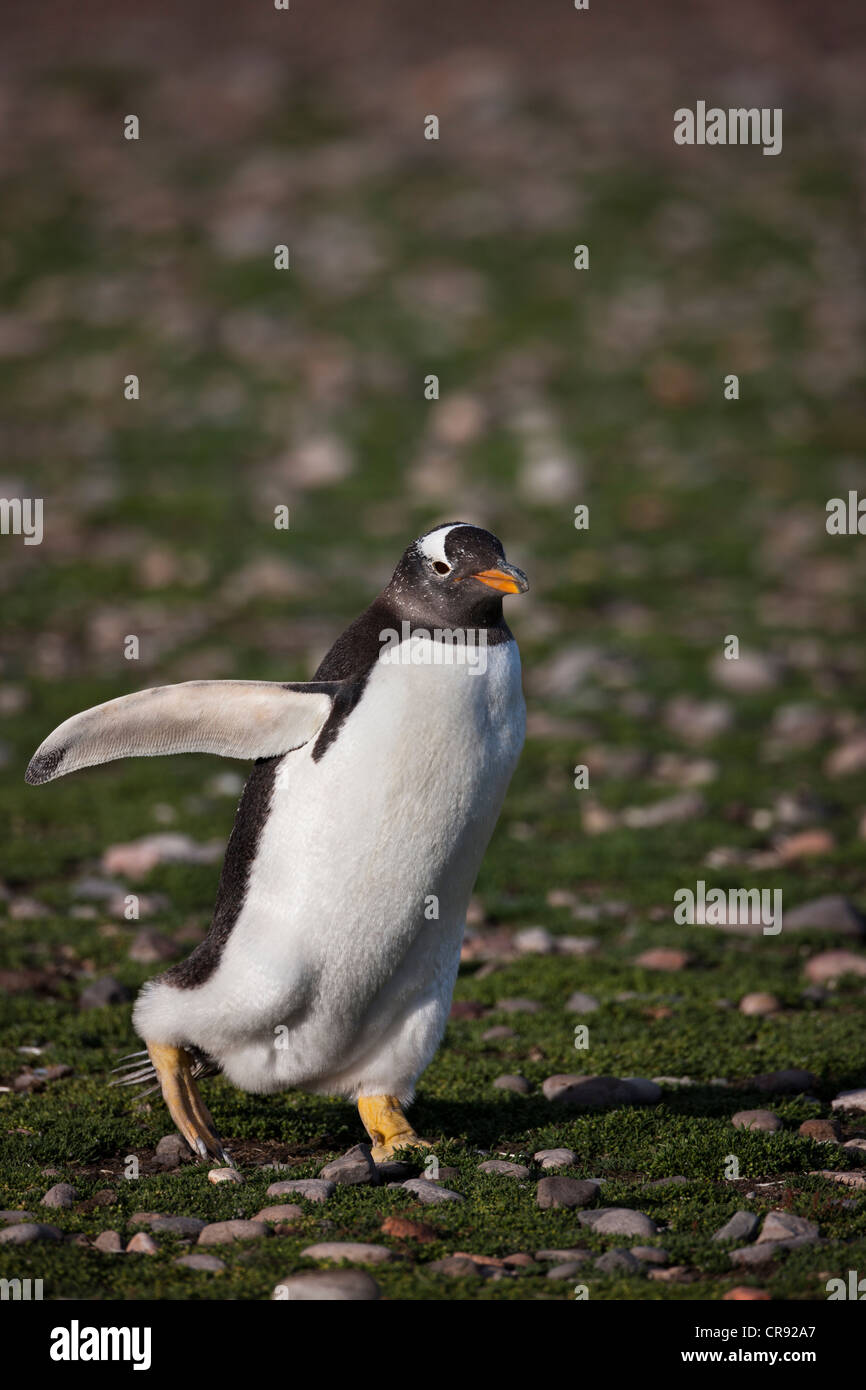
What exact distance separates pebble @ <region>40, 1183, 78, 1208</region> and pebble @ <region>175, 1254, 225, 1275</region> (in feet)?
2.02

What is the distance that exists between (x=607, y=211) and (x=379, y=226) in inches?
112

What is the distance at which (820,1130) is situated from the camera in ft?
17.4

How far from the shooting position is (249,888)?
521 centimetres

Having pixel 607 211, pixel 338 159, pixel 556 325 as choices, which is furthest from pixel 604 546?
pixel 338 159

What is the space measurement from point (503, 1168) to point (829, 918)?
333 centimetres

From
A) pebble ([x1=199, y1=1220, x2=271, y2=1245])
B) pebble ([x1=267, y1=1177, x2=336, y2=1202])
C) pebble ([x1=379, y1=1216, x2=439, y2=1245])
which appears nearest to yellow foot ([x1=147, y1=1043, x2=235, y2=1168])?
pebble ([x1=267, y1=1177, x2=336, y2=1202])

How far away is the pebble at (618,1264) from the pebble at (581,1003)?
2.56m

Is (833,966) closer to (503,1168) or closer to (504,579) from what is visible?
(503,1168)

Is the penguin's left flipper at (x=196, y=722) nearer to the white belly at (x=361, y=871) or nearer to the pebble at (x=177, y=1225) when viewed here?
the white belly at (x=361, y=871)

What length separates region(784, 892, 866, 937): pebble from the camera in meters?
7.77

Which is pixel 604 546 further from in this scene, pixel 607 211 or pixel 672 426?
pixel 607 211

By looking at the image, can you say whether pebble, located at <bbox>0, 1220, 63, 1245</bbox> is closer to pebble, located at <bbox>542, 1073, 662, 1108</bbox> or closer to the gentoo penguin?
the gentoo penguin

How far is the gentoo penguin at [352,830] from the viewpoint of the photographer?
5016 mm

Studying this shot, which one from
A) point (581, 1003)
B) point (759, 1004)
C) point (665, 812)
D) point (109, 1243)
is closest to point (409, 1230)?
point (109, 1243)
